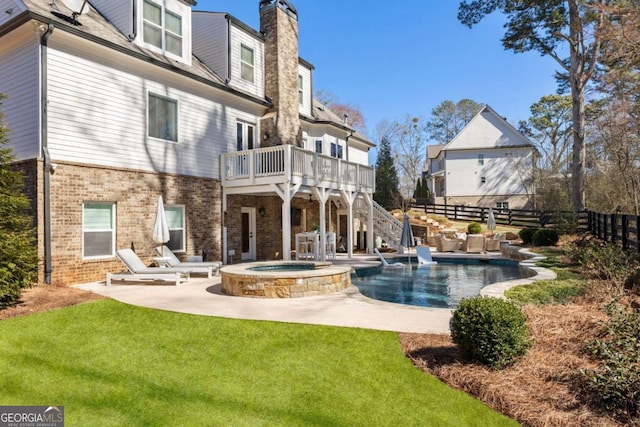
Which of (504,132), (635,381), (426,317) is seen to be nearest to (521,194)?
(504,132)

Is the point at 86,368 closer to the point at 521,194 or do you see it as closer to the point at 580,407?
the point at 580,407

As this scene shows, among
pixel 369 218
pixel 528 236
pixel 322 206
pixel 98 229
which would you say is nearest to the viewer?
pixel 98 229

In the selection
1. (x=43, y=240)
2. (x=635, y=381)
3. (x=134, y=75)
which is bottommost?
(x=635, y=381)

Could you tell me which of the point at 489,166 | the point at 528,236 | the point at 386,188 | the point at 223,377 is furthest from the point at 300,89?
the point at 489,166

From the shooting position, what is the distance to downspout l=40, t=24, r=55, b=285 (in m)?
9.58

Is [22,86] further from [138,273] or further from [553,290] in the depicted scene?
[553,290]

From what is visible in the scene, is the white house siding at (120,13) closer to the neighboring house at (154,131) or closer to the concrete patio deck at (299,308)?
the neighboring house at (154,131)

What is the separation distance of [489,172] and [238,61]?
1126 inches

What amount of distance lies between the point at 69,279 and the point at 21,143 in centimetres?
373

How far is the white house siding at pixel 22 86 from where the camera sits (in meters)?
9.88

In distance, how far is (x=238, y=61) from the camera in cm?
1591

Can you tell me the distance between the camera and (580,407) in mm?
3705

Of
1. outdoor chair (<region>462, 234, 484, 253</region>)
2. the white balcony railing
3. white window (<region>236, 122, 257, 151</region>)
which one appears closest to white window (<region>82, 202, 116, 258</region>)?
the white balcony railing

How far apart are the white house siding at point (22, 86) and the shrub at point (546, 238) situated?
59.6ft
